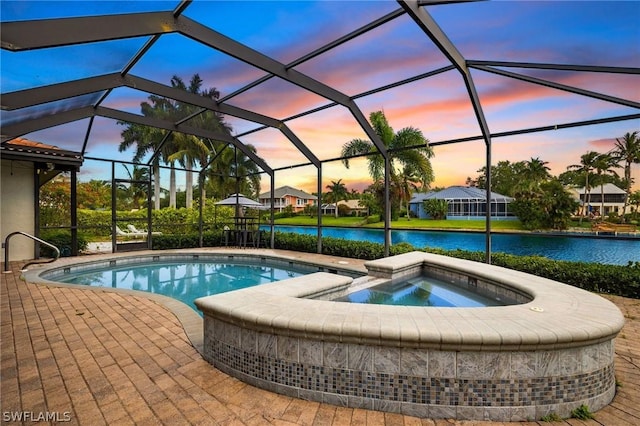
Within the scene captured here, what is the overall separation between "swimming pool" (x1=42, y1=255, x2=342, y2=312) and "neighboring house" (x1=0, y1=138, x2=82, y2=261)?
189cm

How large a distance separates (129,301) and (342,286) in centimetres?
342

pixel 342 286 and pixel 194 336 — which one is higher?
pixel 342 286

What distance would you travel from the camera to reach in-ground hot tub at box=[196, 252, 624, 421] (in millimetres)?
2064

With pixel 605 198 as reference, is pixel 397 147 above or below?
above

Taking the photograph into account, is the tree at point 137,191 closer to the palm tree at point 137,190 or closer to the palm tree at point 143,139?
the palm tree at point 137,190

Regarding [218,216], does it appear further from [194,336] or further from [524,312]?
[524,312]

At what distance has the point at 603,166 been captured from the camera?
425 inches

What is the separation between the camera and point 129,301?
15.8 feet

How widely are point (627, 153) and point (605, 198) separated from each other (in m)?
2.25

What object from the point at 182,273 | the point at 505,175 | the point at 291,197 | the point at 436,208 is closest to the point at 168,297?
the point at 182,273

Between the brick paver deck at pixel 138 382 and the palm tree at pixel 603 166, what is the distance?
812 centimetres

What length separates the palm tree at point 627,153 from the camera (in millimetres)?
8104

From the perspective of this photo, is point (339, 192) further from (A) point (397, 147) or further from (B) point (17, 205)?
(B) point (17, 205)

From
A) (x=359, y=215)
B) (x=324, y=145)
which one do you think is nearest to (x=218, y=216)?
(x=324, y=145)
